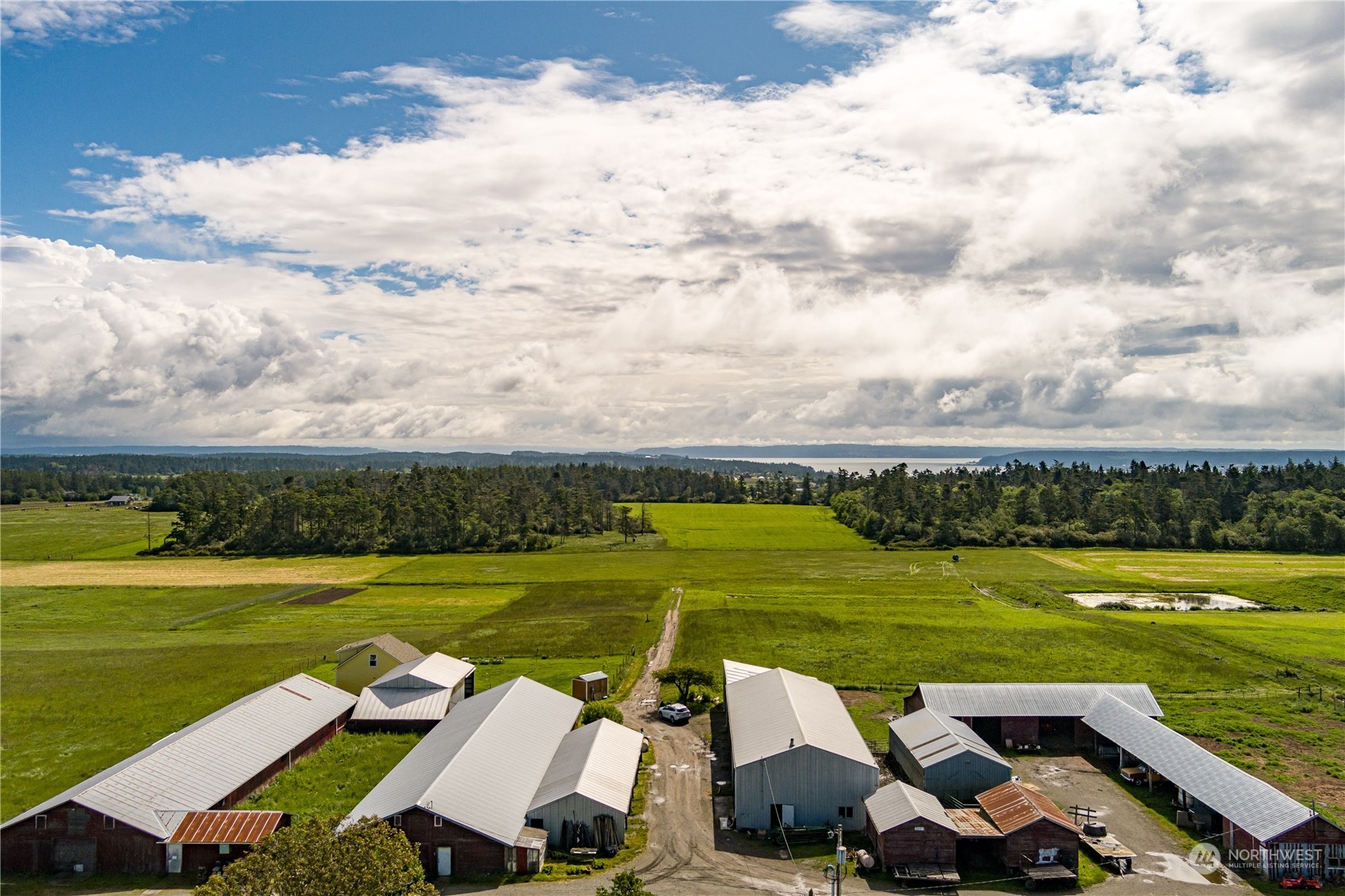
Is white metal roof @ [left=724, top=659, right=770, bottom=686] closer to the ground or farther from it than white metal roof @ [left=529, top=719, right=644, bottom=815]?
farther from it

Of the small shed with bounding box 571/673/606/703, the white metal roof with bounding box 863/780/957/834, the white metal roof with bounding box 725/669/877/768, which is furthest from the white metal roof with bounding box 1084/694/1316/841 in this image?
the small shed with bounding box 571/673/606/703

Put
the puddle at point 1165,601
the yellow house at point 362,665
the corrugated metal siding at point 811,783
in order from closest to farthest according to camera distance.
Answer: the corrugated metal siding at point 811,783, the yellow house at point 362,665, the puddle at point 1165,601

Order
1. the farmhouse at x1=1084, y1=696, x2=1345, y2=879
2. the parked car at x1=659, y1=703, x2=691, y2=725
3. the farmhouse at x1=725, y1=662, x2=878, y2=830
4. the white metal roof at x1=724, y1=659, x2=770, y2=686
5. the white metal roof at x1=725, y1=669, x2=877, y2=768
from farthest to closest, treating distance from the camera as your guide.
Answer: the white metal roof at x1=724, y1=659, x2=770, y2=686 < the parked car at x1=659, y1=703, x2=691, y2=725 < the white metal roof at x1=725, y1=669, x2=877, y2=768 < the farmhouse at x1=725, y1=662, x2=878, y2=830 < the farmhouse at x1=1084, y1=696, x2=1345, y2=879

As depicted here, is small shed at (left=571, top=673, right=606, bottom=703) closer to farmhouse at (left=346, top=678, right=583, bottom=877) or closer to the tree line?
farmhouse at (left=346, top=678, right=583, bottom=877)

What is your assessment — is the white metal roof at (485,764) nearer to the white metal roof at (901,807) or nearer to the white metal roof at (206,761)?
the white metal roof at (206,761)

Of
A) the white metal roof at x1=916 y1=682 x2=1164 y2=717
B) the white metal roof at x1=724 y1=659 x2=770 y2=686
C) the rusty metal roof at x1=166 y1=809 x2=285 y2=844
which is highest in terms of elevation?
the white metal roof at x1=916 y1=682 x2=1164 y2=717

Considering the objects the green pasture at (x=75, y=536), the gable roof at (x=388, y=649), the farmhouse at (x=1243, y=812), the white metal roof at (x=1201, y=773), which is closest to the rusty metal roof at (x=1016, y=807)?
the farmhouse at (x=1243, y=812)

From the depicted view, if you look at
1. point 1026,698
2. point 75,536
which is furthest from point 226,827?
point 75,536
